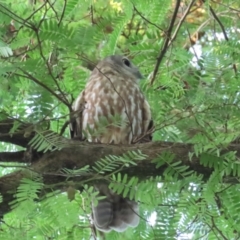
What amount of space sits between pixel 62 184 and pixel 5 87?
46cm

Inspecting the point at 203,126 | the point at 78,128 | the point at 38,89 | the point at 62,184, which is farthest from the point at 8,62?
the point at 78,128

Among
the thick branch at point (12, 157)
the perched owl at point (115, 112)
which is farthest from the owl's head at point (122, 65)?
the thick branch at point (12, 157)

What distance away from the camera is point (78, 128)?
346cm

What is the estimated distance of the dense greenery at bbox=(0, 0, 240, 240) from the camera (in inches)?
87.9

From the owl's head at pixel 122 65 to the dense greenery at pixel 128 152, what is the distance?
614 millimetres

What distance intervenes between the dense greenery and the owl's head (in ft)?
2.02

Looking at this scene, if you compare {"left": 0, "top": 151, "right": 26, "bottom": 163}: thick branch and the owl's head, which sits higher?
the owl's head

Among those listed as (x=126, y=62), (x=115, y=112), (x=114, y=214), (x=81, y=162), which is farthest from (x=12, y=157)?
(x=126, y=62)

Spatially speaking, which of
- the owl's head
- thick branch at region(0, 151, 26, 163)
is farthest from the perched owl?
thick branch at region(0, 151, 26, 163)

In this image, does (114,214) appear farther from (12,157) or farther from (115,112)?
(12,157)

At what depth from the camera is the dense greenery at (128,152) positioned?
223cm

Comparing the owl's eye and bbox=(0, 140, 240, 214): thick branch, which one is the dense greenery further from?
the owl's eye

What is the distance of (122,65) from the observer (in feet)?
12.5

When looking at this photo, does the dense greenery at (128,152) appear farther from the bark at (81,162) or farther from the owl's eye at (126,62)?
the owl's eye at (126,62)
